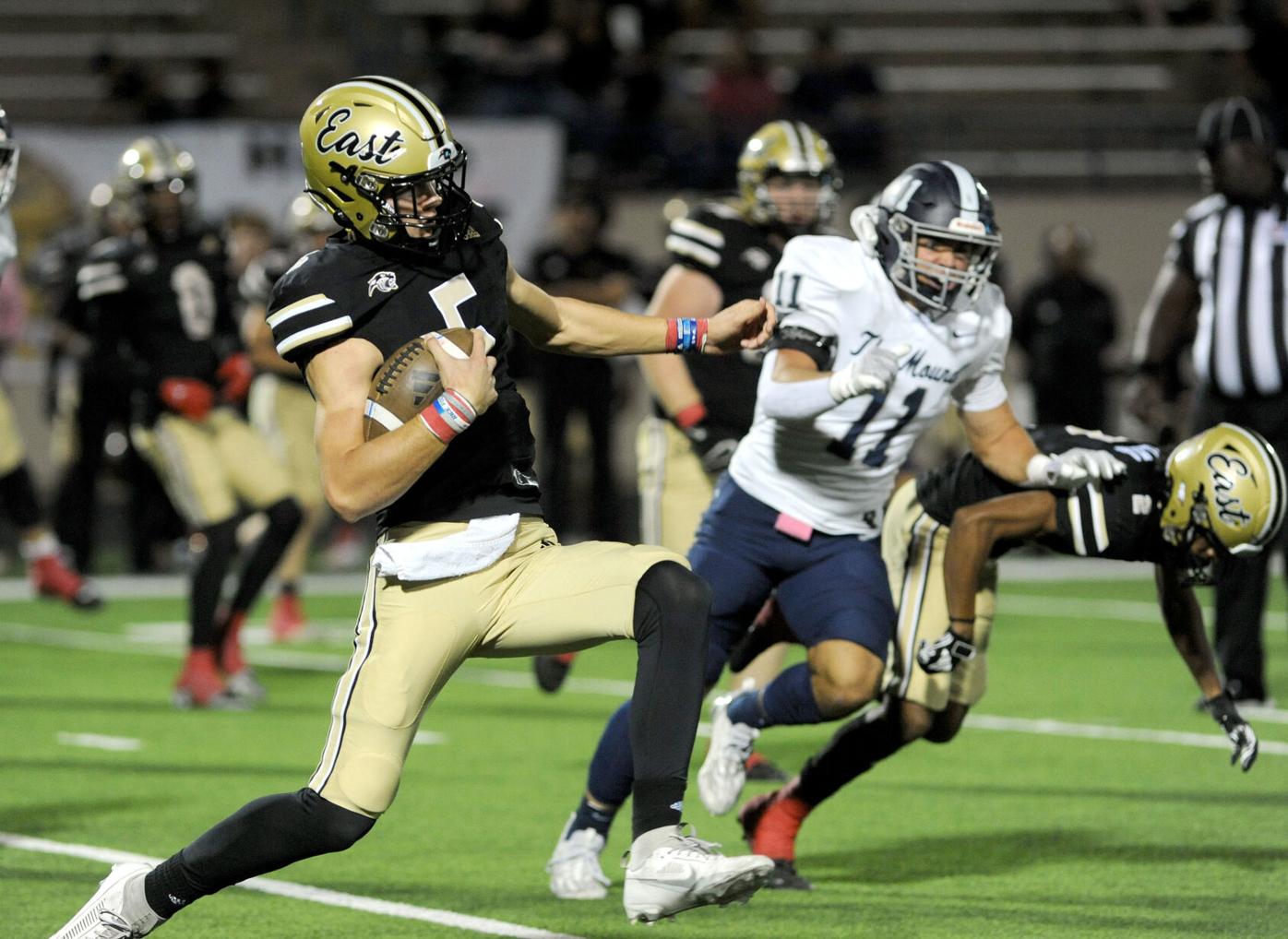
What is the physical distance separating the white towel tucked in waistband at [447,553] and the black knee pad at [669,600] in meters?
0.30

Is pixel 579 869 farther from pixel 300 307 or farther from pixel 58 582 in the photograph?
pixel 58 582

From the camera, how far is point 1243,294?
25.1 ft

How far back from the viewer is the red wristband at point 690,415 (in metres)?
6.44

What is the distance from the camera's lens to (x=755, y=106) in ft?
50.2

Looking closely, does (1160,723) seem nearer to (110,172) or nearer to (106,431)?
(106,431)

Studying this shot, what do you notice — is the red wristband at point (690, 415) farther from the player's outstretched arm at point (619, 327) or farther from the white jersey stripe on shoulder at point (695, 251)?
the player's outstretched arm at point (619, 327)

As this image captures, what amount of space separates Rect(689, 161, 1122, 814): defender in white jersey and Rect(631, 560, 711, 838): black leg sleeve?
876 millimetres

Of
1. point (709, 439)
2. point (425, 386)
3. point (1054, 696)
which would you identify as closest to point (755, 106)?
point (1054, 696)

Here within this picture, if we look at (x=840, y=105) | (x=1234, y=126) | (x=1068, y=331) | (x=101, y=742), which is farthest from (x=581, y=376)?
(x=101, y=742)

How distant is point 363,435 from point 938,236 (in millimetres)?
1563

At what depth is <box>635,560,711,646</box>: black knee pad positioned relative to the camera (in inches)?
151

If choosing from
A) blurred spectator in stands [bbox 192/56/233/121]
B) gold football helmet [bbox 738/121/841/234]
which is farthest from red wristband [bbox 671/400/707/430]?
blurred spectator in stands [bbox 192/56/233/121]

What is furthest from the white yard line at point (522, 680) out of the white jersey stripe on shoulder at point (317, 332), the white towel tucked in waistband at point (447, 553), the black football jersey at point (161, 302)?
the white jersey stripe on shoulder at point (317, 332)

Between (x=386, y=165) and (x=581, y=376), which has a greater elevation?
(x=386, y=165)
